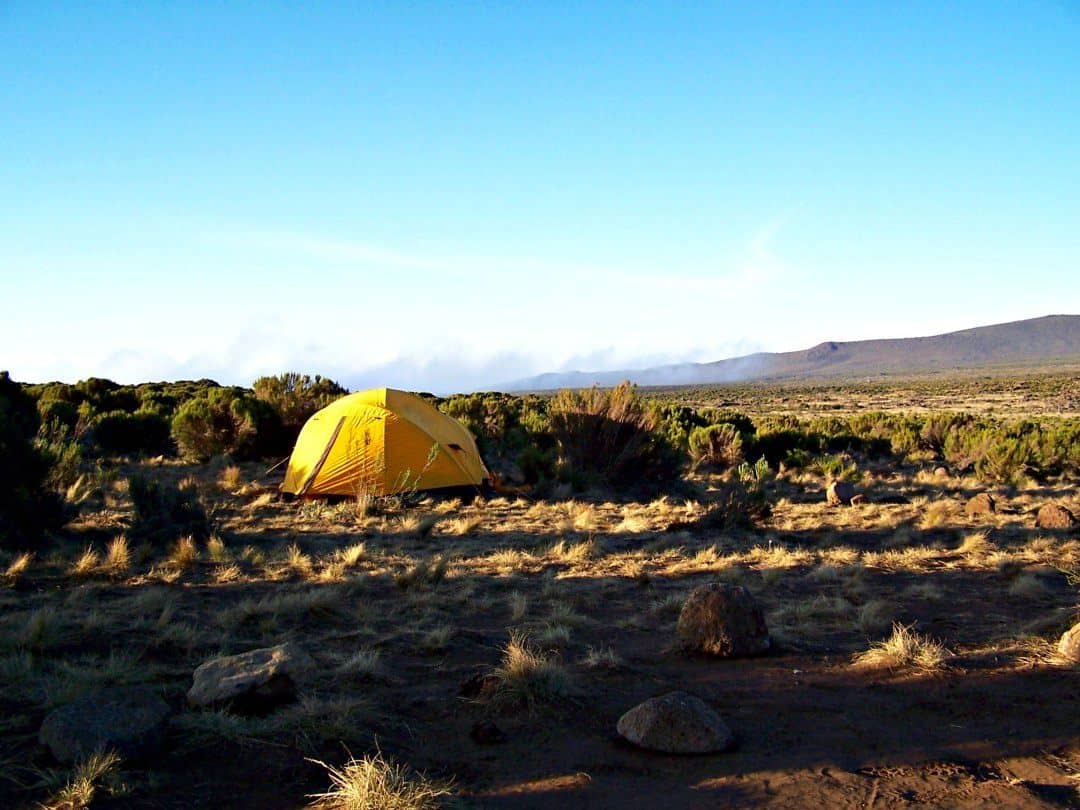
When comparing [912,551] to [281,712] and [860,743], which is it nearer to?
[860,743]

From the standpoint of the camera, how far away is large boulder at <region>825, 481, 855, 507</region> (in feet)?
44.1

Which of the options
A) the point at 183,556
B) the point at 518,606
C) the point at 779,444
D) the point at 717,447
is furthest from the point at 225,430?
the point at 779,444

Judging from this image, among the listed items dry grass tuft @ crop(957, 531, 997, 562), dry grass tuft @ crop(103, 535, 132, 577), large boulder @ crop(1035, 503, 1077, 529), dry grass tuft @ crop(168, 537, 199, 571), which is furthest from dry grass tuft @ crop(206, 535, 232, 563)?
large boulder @ crop(1035, 503, 1077, 529)

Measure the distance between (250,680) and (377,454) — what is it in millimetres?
8513

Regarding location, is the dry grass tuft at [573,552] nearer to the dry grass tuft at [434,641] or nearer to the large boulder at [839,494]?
the dry grass tuft at [434,641]

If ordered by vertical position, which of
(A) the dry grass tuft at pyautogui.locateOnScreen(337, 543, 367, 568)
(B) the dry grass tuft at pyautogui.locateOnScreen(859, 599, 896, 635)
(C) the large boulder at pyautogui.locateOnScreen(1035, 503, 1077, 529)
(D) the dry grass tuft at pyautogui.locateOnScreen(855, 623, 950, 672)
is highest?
(A) the dry grass tuft at pyautogui.locateOnScreen(337, 543, 367, 568)

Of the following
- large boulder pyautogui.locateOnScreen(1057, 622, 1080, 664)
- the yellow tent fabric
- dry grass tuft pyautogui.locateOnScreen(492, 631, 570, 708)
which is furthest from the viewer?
the yellow tent fabric

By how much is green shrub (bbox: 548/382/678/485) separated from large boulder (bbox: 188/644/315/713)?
1052cm

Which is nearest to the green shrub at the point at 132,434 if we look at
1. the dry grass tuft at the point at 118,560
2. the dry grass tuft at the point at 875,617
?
the dry grass tuft at the point at 118,560

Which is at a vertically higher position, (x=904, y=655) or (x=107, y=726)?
(x=107, y=726)

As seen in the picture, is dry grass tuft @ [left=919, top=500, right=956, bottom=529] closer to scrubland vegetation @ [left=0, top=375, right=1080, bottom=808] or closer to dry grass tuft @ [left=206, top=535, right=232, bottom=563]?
scrubland vegetation @ [left=0, top=375, right=1080, bottom=808]

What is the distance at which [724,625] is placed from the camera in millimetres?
5867

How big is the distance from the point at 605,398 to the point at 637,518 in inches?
184

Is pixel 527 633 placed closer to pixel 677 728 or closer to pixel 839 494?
pixel 677 728
